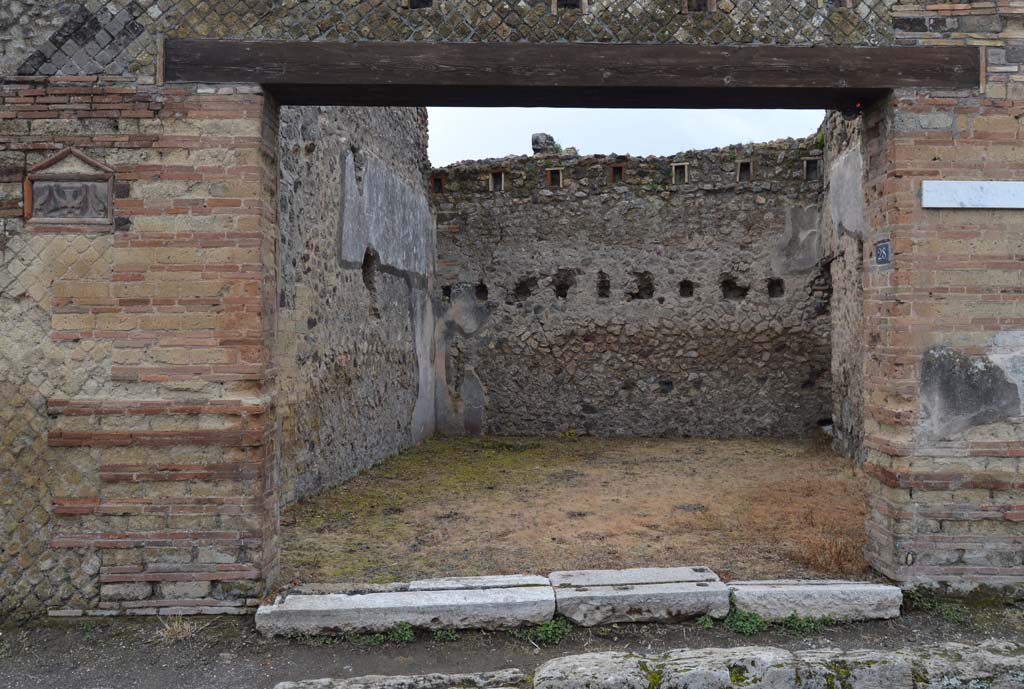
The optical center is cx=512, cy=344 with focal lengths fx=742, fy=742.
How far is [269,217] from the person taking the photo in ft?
14.4

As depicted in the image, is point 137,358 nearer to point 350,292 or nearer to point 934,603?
point 350,292

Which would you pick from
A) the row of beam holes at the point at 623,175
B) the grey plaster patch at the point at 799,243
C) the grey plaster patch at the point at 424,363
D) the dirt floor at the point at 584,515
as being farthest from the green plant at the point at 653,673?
the row of beam holes at the point at 623,175

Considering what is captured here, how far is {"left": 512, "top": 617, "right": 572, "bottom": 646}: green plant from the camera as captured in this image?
4.01m

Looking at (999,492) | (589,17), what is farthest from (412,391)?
(999,492)

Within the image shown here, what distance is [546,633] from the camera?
403cm

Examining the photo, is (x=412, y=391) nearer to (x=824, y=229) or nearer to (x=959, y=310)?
(x=824, y=229)

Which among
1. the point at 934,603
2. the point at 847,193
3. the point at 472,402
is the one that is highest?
the point at 847,193

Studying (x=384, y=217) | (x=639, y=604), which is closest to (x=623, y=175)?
(x=384, y=217)

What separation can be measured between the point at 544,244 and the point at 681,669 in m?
8.24

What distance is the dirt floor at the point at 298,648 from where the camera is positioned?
3621 mm

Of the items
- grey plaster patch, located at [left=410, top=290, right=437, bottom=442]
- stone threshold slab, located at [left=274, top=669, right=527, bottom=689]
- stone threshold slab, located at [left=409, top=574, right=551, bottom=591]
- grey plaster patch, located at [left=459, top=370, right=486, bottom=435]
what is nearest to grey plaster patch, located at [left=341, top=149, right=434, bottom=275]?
grey plaster patch, located at [left=410, top=290, right=437, bottom=442]

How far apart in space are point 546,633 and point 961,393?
2.78 meters

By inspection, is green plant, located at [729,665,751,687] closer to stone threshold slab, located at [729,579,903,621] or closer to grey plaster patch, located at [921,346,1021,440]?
stone threshold slab, located at [729,579,903,621]

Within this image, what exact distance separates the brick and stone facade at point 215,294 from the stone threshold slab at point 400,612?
0.31 metres
